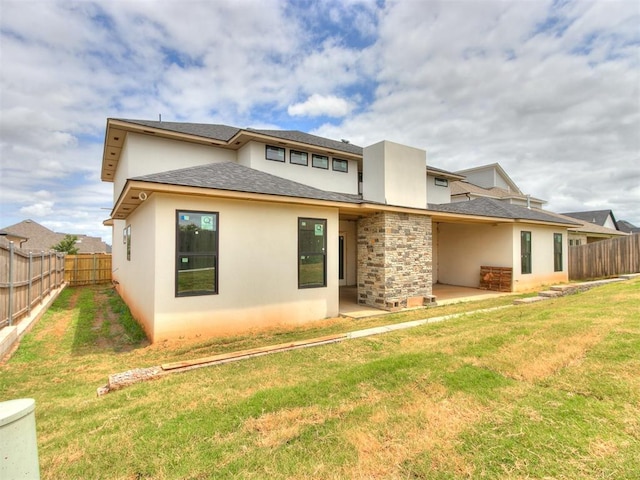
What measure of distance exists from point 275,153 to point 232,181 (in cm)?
491

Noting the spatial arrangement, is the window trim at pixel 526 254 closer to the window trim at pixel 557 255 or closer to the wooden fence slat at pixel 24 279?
the window trim at pixel 557 255

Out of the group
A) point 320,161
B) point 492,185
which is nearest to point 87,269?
point 320,161

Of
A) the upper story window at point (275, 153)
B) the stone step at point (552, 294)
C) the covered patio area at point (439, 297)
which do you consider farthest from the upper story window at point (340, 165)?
the stone step at point (552, 294)

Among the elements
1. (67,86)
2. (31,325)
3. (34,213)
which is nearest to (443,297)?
(31,325)

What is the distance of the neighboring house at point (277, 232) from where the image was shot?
703 centimetres

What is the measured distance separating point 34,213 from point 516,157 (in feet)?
351

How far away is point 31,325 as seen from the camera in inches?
313

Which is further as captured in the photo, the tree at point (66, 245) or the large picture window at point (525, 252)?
the tree at point (66, 245)

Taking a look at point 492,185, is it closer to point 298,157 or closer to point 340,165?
point 340,165

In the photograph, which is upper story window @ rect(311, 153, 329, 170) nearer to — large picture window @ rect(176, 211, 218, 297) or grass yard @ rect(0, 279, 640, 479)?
large picture window @ rect(176, 211, 218, 297)

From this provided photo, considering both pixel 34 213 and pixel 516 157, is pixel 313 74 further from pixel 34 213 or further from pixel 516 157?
pixel 34 213

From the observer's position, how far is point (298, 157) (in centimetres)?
1294

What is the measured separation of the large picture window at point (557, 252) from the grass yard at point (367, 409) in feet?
37.5

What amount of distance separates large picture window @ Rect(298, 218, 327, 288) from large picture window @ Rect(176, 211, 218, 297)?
229 cm
